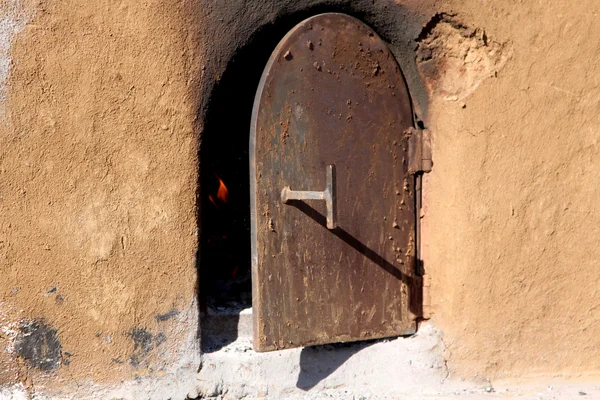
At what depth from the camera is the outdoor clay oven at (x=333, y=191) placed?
82.0 inches

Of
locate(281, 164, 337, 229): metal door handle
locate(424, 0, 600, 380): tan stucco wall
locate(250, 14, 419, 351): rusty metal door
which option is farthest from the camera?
locate(424, 0, 600, 380): tan stucco wall

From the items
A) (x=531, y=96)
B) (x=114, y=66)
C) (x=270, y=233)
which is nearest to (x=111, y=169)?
(x=114, y=66)

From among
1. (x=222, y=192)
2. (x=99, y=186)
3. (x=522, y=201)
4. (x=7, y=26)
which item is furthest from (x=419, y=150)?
(x=7, y=26)

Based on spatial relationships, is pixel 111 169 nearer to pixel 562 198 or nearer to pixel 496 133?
pixel 496 133

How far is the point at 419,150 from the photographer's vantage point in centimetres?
238

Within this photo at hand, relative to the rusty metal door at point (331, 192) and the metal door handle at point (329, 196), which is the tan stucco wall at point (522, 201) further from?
the metal door handle at point (329, 196)

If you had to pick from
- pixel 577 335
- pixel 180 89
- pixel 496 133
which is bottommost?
pixel 577 335

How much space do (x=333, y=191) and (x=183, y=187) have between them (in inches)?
20.9

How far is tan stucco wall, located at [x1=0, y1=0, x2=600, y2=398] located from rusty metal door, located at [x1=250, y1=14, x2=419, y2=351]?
18cm

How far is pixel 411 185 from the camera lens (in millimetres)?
2396

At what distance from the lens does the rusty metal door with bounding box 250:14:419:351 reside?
82.0 inches

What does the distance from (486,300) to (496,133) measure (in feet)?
2.08

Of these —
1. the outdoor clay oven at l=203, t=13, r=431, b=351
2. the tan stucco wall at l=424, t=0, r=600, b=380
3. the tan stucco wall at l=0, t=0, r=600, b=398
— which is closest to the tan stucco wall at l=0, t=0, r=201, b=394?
the tan stucco wall at l=0, t=0, r=600, b=398

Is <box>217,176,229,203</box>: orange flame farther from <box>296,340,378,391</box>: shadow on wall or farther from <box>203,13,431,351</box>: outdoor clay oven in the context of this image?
<box>296,340,378,391</box>: shadow on wall
